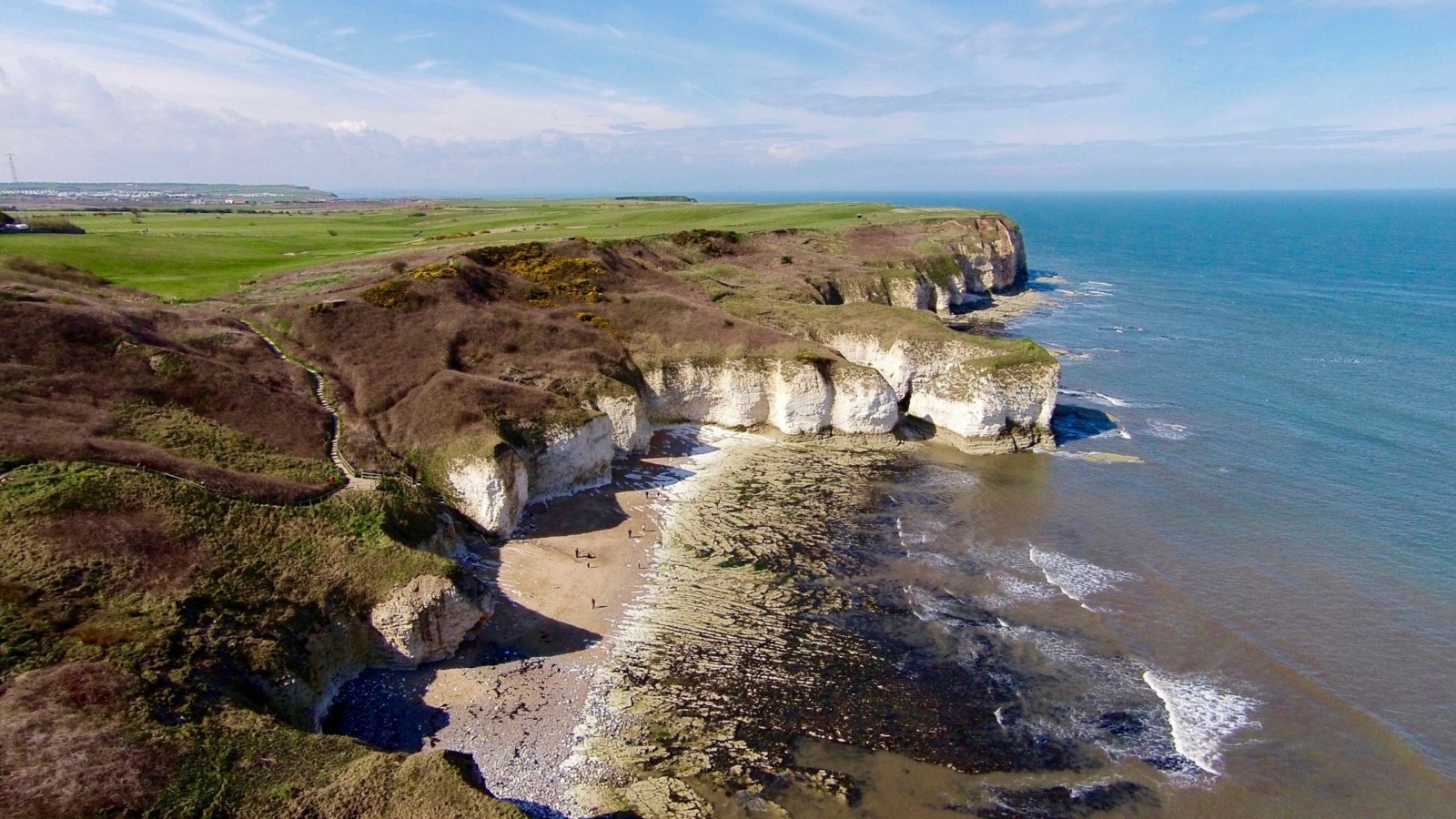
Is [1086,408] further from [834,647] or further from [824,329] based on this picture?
[834,647]

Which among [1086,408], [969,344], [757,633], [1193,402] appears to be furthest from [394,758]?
[1193,402]

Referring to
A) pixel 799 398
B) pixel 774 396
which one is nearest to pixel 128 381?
pixel 774 396

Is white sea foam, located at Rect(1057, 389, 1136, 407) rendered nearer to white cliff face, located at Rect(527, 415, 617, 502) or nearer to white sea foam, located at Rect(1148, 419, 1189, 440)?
white sea foam, located at Rect(1148, 419, 1189, 440)

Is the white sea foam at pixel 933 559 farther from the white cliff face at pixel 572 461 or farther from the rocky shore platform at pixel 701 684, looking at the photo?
the white cliff face at pixel 572 461

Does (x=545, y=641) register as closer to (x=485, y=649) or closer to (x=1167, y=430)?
(x=485, y=649)

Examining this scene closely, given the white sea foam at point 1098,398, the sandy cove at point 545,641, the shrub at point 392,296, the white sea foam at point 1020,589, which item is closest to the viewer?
the sandy cove at point 545,641

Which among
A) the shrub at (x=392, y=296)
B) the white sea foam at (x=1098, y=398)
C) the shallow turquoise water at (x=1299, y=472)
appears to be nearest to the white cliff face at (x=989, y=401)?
the shallow turquoise water at (x=1299, y=472)
